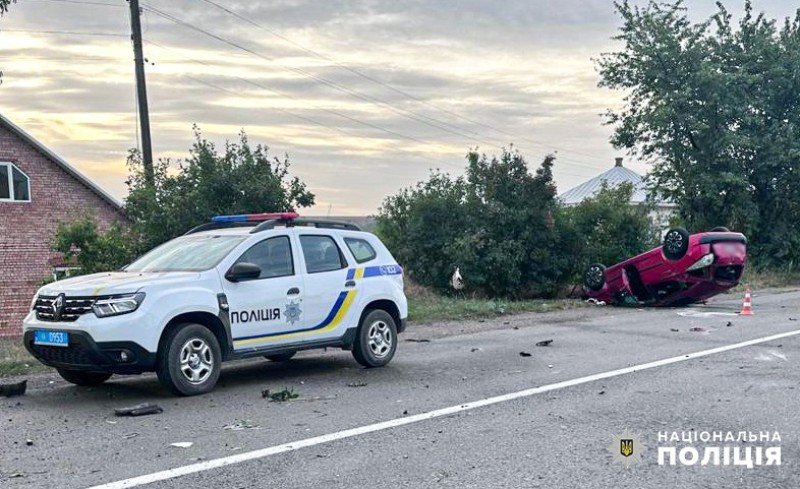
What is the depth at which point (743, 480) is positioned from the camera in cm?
552

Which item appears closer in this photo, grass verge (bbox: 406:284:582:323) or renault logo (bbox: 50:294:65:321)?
renault logo (bbox: 50:294:65:321)

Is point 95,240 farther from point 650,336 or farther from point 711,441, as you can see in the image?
point 711,441

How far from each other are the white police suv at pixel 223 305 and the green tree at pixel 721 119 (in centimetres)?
2269

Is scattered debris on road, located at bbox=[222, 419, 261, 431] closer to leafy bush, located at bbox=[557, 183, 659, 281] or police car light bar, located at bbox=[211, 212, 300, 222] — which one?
police car light bar, located at bbox=[211, 212, 300, 222]

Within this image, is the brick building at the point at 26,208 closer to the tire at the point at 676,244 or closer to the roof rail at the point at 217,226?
the tire at the point at 676,244

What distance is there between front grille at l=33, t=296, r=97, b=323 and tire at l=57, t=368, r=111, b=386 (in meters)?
0.78

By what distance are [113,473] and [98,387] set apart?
346cm

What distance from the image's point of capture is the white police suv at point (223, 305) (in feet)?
25.5

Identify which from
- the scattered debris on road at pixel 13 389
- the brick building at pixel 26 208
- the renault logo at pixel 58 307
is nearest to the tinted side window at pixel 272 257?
the renault logo at pixel 58 307

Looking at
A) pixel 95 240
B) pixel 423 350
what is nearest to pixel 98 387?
pixel 423 350

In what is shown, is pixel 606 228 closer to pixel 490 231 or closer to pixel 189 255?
pixel 490 231

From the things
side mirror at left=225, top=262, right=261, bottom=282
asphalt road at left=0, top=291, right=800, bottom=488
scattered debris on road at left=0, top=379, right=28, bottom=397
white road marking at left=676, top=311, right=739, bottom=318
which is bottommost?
white road marking at left=676, top=311, right=739, bottom=318

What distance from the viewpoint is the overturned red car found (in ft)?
58.9

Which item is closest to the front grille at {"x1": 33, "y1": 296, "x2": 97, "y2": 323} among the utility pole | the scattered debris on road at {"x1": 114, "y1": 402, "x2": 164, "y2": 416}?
the scattered debris on road at {"x1": 114, "y1": 402, "x2": 164, "y2": 416}
